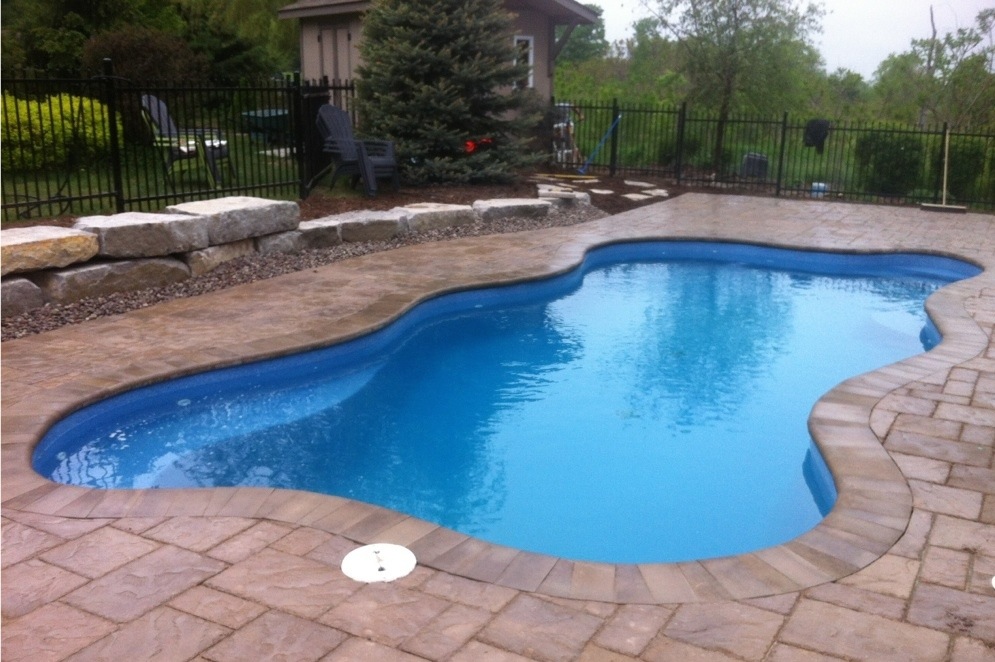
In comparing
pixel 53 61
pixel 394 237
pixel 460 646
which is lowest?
pixel 460 646

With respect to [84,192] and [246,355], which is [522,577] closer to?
[246,355]

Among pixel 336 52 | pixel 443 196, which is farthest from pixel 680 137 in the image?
pixel 336 52

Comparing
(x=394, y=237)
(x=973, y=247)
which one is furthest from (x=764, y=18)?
(x=394, y=237)

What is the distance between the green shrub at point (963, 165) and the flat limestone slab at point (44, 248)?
461 inches

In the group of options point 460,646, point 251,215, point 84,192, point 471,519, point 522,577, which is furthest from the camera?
point 84,192

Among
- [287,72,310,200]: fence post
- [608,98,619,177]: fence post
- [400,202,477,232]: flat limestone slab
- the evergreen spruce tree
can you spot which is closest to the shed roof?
[608,98,619,177]: fence post

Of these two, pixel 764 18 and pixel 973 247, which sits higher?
pixel 764 18

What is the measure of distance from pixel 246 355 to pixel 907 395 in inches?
151

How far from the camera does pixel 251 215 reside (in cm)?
734

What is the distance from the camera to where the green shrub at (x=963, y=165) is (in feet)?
41.3

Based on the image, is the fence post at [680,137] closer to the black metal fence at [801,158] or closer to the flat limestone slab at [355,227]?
the black metal fence at [801,158]

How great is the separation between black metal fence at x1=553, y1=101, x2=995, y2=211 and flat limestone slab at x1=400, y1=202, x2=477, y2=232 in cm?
508

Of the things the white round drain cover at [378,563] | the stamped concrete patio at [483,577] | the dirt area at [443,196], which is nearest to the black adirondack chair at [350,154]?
the dirt area at [443,196]

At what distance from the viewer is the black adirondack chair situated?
9.88m
